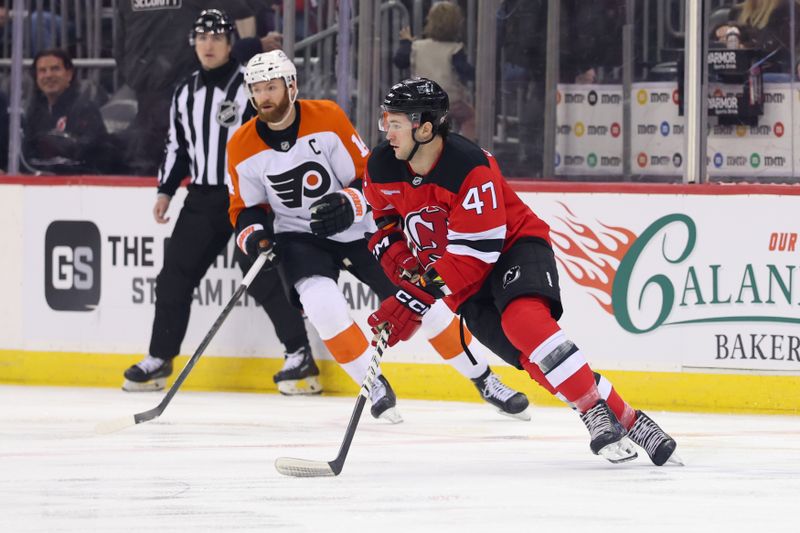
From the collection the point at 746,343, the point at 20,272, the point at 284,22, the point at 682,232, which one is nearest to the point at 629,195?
the point at 682,232

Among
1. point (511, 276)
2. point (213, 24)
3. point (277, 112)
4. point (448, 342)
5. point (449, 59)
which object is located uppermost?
point (213, 24)

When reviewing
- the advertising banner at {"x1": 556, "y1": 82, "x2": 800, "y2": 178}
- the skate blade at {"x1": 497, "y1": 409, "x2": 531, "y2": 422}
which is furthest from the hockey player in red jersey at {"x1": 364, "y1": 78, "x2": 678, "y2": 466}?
the advertising banner at {"x1": 556, "y1": 82, "x2": 800, "y2": 178}

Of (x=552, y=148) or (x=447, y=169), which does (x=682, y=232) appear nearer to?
(x=552, y=148)

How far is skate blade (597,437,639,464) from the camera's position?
3.82 meters

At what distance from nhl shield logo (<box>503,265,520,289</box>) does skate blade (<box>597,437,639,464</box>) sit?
49cm

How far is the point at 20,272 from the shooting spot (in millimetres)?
6324

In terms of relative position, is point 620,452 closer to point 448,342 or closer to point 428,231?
point 428,231

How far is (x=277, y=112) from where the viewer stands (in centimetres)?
524

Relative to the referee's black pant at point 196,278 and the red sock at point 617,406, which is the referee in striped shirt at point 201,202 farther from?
the red sock at point 617,406

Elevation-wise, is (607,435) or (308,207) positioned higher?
(308,207)

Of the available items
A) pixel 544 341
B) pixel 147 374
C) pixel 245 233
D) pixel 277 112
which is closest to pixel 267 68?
pixel 277 112

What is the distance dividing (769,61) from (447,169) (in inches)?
83.9

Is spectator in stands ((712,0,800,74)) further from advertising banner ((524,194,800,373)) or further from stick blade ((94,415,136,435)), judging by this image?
stick blade ((94,415,136,435))

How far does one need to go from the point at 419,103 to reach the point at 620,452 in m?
1.03
